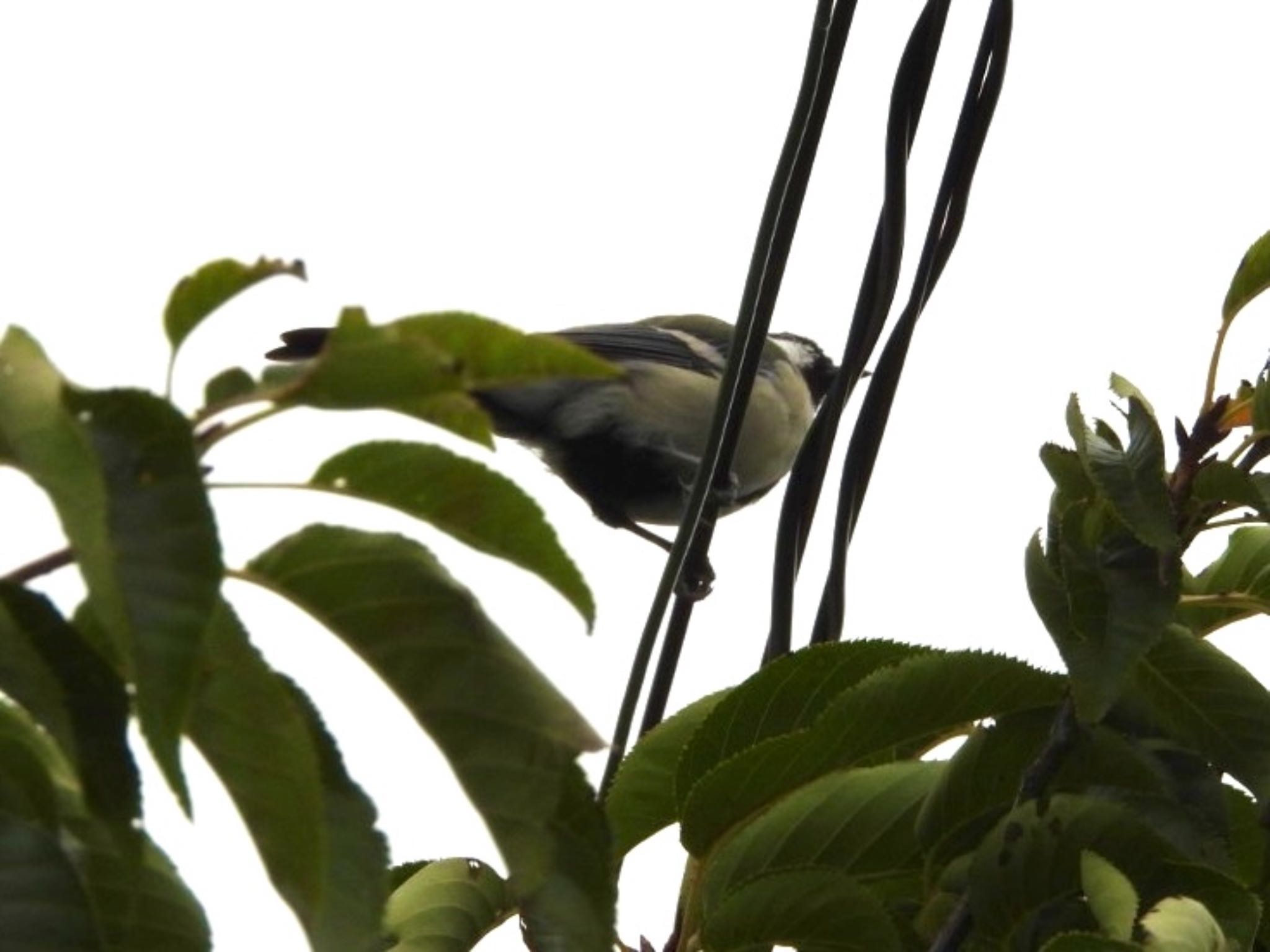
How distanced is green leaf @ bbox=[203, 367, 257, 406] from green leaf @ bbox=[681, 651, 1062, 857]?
860 millimetres

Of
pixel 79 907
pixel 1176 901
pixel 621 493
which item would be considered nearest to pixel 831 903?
pixel 1176 901

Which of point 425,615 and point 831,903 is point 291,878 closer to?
point 425,615

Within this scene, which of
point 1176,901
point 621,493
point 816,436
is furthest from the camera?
point 621,493

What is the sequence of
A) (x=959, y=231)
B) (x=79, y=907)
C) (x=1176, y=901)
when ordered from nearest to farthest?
1. (x=79, y=907)
2. (x=1176, y=901)
3. (x=959, y=231)

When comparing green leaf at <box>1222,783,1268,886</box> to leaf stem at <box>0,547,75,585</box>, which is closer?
leaf stem at <box>0,547,75,585</box>

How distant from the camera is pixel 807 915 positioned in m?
1.85

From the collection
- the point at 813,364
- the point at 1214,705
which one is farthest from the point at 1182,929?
the point at 813,364

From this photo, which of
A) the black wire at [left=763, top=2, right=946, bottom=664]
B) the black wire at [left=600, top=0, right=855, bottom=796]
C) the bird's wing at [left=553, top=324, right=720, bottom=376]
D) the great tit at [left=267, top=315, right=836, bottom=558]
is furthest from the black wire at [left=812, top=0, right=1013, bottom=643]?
the bird's wing at [left=553, top=324, right=720, bottom=376]

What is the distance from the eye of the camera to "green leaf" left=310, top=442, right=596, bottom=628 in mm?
1248

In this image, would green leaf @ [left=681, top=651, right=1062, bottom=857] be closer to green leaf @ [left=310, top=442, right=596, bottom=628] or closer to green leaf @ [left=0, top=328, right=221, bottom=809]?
green leaf @ [left=310, top=442, right=596, bottom=628]

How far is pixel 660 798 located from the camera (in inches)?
79.2

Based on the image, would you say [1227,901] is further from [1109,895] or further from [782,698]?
[782,698]

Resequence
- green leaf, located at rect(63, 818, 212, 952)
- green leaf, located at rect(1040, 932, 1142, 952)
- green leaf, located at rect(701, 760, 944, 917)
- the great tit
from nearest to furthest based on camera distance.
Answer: green leaf, located at rect(63, 818, 212, 952) → green leaf, located at rect(1040, 932, 1142, 952) → green leaf, located at rect(701, 760, 944, 917) → the great tit

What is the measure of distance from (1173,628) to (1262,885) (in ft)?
0.98
